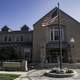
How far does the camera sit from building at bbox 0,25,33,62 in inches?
1594

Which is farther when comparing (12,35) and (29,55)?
(12,35)

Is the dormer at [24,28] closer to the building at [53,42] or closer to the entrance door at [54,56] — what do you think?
the building at [53,42]

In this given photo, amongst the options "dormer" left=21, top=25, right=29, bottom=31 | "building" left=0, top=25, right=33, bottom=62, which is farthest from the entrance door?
"dormer" left=21, top=25, right=29, bottom=31

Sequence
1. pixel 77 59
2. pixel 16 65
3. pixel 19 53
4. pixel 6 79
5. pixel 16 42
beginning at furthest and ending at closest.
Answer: pixel 16 42 < pixel 19 53 < pixel 77 59 < pixel 16 65 < pixel 6 79

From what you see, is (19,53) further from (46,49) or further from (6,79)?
(6,79)

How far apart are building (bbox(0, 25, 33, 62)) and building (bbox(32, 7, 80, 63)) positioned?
11.0ft

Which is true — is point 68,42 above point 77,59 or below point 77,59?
above

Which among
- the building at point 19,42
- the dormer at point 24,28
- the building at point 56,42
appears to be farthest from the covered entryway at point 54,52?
the dormer at point 24,28

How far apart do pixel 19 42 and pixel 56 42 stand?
9.42 metres

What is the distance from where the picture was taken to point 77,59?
118 ft

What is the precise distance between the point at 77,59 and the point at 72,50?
179 cm

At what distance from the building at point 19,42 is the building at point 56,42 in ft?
11.0

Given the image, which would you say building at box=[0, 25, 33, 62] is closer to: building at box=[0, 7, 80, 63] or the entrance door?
building at box=[0, 7, 80, 63]

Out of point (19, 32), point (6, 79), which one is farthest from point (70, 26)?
point (6, 79)
